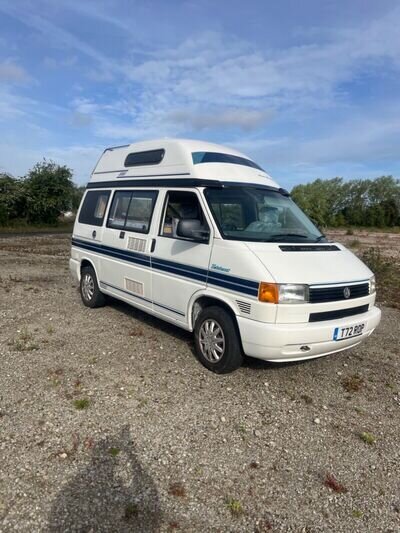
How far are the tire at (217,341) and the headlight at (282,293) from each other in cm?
60

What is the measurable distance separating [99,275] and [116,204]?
1.26m

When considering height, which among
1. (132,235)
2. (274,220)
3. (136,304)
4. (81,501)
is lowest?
(81,501)

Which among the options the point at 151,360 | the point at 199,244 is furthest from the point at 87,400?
the point at 199,244

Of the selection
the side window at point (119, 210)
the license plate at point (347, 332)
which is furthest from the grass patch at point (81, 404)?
the side window at point (119, 210)

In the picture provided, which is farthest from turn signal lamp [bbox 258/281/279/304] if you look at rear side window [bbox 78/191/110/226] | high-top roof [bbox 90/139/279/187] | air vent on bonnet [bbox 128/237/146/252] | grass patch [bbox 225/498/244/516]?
rear side window [bbox 78/191/110/226]

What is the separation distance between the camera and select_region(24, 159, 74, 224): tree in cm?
2780

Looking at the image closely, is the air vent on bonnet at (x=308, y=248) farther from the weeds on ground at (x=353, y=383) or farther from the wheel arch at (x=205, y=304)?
the weeds on ground at (x=353, y=383)

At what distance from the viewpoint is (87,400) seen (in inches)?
158

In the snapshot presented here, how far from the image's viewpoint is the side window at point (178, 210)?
5000 mm

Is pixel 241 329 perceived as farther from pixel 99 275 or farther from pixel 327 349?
pixel 99 275

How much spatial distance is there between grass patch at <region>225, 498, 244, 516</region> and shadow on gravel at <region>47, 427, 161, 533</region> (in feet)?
1.57

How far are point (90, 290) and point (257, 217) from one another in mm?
3638

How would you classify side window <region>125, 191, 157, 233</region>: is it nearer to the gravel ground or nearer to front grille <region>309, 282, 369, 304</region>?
the gravel ground

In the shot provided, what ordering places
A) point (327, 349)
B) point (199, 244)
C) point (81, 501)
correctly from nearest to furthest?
point (81, 501) < point (327, 349) < point (199, 244)
